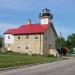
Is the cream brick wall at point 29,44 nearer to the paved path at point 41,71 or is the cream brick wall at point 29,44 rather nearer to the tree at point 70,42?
the tree at point 70,42

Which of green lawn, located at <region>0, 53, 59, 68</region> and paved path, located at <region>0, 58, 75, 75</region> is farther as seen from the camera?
green lawn, located at <region>0, 53, 59, 68</region>

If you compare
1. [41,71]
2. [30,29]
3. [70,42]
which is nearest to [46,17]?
[30,29]

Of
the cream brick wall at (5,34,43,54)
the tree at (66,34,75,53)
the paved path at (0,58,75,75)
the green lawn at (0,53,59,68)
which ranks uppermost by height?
the tree at (66,34,75,53)

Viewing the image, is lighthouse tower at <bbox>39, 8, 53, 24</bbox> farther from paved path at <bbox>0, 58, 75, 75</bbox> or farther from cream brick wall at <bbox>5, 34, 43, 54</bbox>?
paved path at <bbox>0, 58, 75, 75</bbox>

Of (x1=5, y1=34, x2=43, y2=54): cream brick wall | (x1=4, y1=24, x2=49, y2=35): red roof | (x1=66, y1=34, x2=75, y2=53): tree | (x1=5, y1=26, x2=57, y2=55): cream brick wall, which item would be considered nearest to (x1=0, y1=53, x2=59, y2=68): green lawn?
(x1=5, y1=26, x2=57, y2=55): cream brick wall

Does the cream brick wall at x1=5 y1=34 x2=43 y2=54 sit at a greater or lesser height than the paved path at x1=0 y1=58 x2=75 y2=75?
greater

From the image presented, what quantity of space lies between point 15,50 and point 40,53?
8611mm

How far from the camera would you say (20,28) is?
3204 inches

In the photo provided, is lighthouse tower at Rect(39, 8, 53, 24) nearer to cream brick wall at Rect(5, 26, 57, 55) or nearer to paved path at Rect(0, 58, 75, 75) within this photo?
cream brick wall at Rect(5, 26, 57, 55)

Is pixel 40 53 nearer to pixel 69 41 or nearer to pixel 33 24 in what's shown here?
pixel 33 24

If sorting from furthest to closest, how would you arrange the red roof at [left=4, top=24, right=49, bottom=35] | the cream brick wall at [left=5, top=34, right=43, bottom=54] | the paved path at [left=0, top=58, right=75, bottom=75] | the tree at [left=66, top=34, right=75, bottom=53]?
the tree at [left=66, top=34, right=75, bottom=53]
the red roof at [left=4, top=24, right=49, bottom=35]
the cream brick wall at [left=5, top=34, right=43, bottom=54]
the paved path at [left=0, top=58, right=75, bottom=75]

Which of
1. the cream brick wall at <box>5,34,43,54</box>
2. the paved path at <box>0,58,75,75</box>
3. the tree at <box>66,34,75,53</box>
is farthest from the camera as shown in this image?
the tree at <box>66,34,75,53</box>

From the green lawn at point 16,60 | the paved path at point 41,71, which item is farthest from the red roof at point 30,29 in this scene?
the paved path at point 41,71

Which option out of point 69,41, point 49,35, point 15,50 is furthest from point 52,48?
point 69,41
